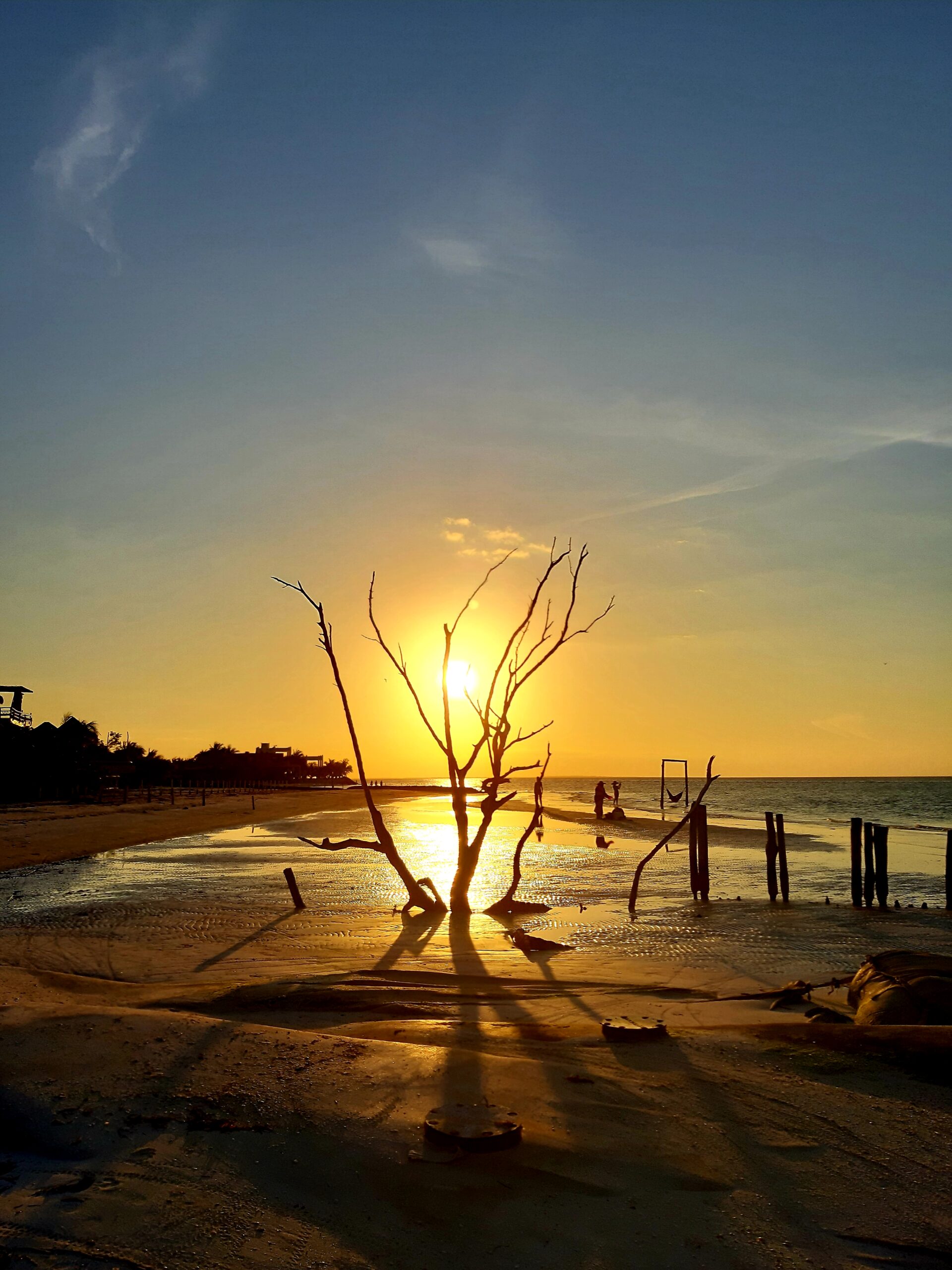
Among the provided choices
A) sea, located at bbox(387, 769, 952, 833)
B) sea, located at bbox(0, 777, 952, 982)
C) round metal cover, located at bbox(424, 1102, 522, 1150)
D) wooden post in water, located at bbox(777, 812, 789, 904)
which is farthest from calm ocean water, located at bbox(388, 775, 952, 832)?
round metal cover, located at bbox(424, 1102, 522, 1150)

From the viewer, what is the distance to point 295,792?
112 meters

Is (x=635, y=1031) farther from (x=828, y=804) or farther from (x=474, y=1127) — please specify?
(x=828, y=804)

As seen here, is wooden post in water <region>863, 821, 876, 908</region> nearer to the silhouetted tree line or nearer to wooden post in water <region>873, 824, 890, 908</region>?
wooden post in water <region>873, 824, 890, 908</region>

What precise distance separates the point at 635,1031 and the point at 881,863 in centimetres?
Answer: 1527

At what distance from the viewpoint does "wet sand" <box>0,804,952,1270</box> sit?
3.90m

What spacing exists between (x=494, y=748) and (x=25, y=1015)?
11104mm

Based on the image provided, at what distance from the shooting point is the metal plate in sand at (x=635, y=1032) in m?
6.81

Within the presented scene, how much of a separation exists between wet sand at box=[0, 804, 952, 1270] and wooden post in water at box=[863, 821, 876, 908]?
1145cm

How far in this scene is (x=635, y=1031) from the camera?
684 cm

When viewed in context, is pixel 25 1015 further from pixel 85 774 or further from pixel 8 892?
pixel 85 774

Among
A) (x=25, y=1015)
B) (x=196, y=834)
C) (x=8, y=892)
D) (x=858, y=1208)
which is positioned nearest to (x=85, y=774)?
(x=196, y=834)

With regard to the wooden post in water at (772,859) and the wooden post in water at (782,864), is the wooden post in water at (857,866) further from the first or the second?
the wooden post in water at (772,859)

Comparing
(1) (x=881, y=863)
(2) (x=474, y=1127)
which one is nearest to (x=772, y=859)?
(1) (x=881, y=863)

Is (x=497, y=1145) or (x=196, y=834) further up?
(x=497, y=1145)
